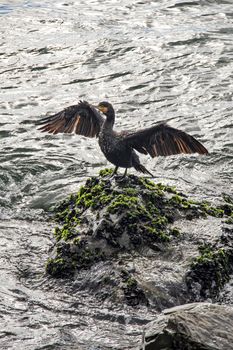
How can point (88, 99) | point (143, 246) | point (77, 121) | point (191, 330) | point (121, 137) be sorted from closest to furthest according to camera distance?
point (191, 330) → point (143, 246) → point (121, 137) → point (77, 121) → point (88, 99)

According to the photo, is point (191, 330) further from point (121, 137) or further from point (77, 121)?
point (77, 121)

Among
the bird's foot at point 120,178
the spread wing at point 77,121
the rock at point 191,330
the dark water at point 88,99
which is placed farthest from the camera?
the spread wing at point 77,121

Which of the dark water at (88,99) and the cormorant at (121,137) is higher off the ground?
the cormorant at (121,137)

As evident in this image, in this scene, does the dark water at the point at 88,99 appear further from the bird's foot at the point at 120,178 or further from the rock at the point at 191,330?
the bird's foot at the point at 120,178

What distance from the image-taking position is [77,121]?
10.7 metres

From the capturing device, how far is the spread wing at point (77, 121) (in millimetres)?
10485

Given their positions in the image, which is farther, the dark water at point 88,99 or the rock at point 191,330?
the dark water at point 88,99

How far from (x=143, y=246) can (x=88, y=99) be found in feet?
26.0

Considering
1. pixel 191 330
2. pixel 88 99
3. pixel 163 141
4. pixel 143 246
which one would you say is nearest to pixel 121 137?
pixel 163 141

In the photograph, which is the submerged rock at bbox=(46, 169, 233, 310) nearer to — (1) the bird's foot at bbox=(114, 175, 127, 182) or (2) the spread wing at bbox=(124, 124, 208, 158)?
(1) the bird's foot at bbox=(114, 175, 127, 182)

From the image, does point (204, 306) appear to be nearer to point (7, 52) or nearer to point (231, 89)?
point (231, 89)

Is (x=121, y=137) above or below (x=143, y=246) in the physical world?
above

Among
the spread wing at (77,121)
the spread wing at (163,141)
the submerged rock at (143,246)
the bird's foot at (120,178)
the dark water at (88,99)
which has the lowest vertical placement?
the dark water at (88,99)

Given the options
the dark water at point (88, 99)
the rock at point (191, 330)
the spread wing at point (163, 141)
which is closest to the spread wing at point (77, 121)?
the spread wing at point (163, 141)
